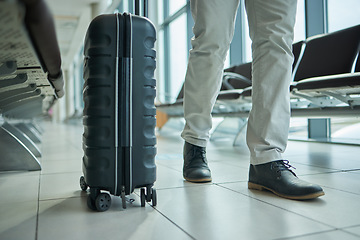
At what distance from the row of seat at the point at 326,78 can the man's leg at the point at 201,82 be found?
2.45 ft

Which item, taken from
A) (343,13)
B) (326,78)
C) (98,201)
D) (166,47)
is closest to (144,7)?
(98,201)

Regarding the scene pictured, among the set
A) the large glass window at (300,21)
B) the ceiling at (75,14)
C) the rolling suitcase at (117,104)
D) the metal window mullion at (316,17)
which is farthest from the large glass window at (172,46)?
the rolling suitcase at (117,104)

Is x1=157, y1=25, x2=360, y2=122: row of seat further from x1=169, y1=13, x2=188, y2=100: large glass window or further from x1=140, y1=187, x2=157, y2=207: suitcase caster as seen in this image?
x1=169, y1=13, x2=188, y2=100: large glass window

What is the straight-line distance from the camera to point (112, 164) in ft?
2.90

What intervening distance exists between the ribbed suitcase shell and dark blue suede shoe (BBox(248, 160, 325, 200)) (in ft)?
1.39

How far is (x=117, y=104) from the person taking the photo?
2.88ft

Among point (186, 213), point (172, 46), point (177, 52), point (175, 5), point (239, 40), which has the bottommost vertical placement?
point (186, 213)

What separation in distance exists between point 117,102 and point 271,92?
1.75 feet

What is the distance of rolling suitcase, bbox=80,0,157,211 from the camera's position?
2.87 ft

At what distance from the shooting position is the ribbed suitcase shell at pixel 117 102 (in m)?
0.87

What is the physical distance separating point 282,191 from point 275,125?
21 centimetres

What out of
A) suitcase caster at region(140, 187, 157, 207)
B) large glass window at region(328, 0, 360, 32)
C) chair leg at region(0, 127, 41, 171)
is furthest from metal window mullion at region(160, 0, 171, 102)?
suitcase caster at region(140, 187, 157, 207)

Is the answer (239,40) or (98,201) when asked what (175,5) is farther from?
(98,201)

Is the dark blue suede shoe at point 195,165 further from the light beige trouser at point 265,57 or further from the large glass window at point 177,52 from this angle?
the large glass window at point 177,52
